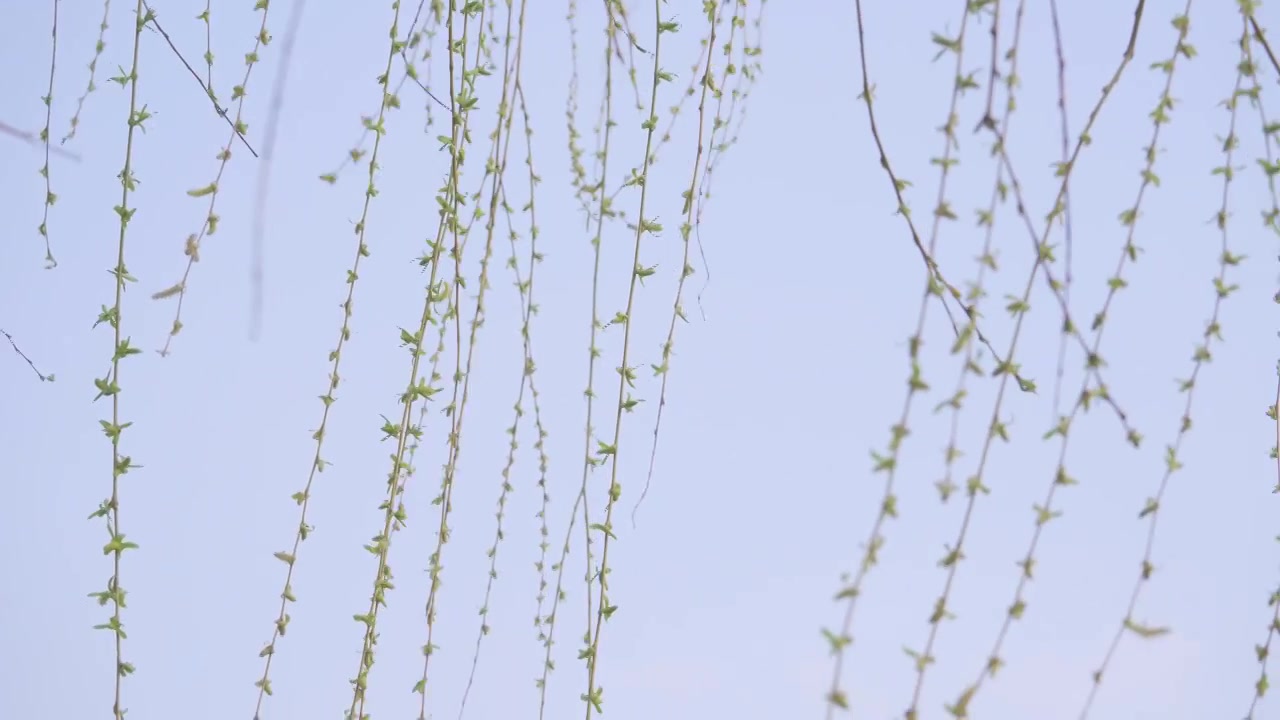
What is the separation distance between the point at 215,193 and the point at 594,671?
483 mm

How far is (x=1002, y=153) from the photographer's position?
794mm

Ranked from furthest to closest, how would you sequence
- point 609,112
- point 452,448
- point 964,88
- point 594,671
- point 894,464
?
point 609,112 < point 452,448 < point 594,671 < point 964,88 < point 894,464

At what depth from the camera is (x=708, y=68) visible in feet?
3.75

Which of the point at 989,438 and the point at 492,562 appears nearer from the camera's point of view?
the point at 989,438

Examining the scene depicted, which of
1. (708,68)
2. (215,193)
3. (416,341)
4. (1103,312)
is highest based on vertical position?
(708,68)

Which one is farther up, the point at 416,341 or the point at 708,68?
the point at 708,68

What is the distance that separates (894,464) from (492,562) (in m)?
0.76

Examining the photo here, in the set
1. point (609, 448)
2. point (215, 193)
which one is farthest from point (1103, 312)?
point (215, 193)

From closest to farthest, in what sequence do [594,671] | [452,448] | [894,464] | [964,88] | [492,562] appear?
1. [894,464]
2. [964,88]
3. [594,671]
4. [452,448]
5. [492,562]

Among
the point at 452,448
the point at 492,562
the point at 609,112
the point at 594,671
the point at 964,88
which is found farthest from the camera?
the point at 492,562

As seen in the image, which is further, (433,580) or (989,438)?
(433,580)

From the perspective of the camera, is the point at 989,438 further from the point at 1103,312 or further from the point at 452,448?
the point at 452,448

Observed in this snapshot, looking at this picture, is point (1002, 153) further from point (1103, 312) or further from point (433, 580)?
point (433, 580)

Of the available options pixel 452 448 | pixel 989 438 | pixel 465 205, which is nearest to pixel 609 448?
pixel 452 448
